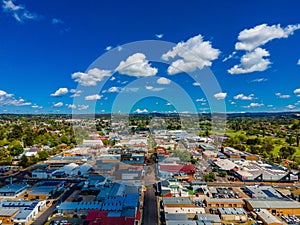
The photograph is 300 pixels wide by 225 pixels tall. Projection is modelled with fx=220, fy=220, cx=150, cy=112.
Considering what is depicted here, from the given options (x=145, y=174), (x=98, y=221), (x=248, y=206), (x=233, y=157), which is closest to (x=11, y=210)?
(x=98, y=221)

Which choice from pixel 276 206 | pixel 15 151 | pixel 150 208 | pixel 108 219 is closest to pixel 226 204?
pixel 276 206

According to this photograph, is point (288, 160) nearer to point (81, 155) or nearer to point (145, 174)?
point (145, 174)

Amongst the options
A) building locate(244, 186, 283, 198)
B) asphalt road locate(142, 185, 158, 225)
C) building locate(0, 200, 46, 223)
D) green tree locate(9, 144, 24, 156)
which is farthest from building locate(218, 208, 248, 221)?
green tree locate(9, 144, 24, 156)

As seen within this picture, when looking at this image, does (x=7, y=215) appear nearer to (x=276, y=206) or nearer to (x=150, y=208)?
(x=150, y=208)

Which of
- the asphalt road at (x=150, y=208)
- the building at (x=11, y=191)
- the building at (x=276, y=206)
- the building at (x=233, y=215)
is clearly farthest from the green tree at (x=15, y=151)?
the building at (x=276, y=206)

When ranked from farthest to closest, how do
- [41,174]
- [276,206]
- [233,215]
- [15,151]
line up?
[15,151], [41,174], [276,206], [233,215]

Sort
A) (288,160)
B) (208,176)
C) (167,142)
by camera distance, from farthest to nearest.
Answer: (167,142), (288,160), (208,176)
